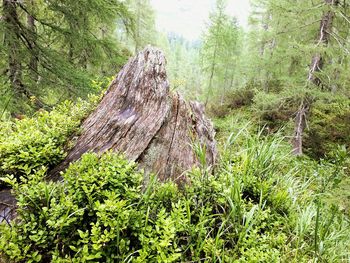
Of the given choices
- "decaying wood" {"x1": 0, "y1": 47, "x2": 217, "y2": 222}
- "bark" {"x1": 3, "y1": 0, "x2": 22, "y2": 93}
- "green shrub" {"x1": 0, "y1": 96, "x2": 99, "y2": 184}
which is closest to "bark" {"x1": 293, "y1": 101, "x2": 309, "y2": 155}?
"decaying wood" {"x1": 0, "y1": 47, "x2": 217, "y2": 222}

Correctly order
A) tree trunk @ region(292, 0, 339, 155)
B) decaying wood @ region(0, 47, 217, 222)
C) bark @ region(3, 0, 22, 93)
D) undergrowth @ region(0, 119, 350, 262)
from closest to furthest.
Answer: undergrowth @ region(0, 119, 350, 262) < decaying wood @ region(0, 47, 217, 222) < bark @ region(3, 0, 22, 93) < tree trunk @ region(292, 0, 339, 155)

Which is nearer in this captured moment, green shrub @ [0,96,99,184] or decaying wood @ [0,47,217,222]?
green shrub @ [0,96,99,184]

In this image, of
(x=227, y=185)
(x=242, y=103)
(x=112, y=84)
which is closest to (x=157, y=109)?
(x=112, y=84)

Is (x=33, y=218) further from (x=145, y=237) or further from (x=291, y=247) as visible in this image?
(x=291, y=247)

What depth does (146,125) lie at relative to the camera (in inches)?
117

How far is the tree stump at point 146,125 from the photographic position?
2.89 m

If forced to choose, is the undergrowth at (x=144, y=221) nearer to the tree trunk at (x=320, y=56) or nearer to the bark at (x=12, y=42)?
the bark at (x=12, y=42)

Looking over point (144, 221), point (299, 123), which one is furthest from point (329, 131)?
point (144, 221)

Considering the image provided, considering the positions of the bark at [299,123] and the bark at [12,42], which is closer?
the bark at [12,42]

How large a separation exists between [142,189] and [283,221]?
1.63 m

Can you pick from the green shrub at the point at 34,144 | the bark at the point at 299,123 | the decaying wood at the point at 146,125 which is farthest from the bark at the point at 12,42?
the bark at the point at 299,123

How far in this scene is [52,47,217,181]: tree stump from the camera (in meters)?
2.89

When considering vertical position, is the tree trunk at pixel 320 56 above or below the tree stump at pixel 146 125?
above

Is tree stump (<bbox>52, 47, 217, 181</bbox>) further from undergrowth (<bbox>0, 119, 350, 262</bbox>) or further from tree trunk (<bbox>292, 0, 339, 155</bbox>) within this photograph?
tree trunk (<bbox>292, 0, 339, 155</bbox>)
